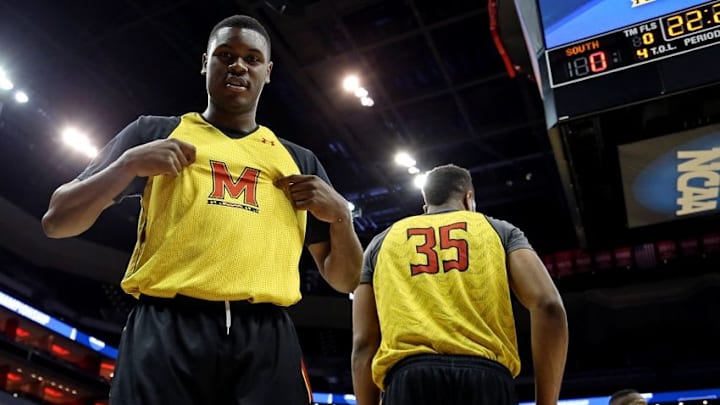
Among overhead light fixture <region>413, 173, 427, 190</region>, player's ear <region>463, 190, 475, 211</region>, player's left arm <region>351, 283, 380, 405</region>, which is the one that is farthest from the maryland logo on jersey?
overhead light fixture <region>413, 173, 427, 190</region>

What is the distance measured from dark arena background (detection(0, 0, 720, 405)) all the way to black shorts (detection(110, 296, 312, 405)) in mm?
2466

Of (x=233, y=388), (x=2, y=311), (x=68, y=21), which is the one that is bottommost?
(x=233, y=388)

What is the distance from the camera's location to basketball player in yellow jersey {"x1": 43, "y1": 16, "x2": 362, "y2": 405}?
1.24 m

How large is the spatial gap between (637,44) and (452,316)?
2076mm

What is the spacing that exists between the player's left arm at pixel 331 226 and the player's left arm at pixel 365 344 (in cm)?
71

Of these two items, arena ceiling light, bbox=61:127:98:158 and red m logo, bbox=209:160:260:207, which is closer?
red m logo, bbox=209:160:260:207

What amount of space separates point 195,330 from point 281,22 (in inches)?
304

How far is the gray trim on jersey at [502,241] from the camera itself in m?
2.25

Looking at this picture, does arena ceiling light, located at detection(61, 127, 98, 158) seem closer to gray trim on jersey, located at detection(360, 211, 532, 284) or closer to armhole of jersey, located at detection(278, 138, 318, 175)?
gray trim on jersey, located at detection(360, 211, 532, 284)

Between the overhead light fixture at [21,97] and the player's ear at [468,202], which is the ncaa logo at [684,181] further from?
the overhead light fixture at [21,97]

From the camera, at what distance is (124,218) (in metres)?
15.0

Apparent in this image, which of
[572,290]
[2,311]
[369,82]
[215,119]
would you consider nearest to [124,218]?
[2,311]

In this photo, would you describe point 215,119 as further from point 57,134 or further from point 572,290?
point 572,290

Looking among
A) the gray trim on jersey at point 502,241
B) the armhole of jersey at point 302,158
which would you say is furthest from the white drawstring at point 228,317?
the gray trim on jersey at point 502,241
